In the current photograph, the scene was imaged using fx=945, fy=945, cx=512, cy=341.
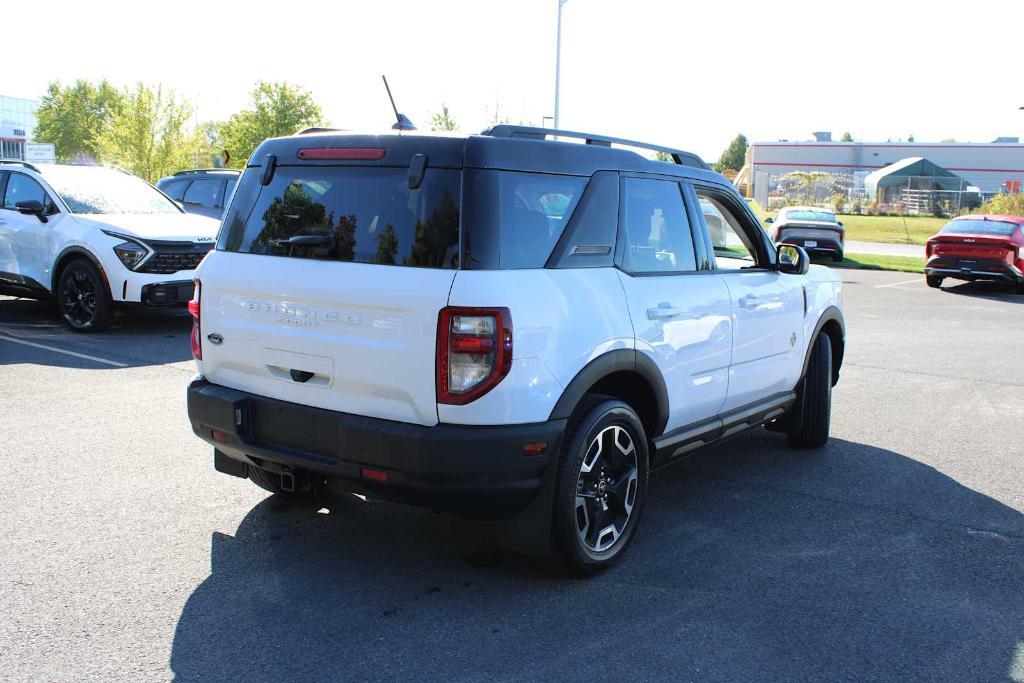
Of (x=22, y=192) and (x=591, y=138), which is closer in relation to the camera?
(x=591, y=138)

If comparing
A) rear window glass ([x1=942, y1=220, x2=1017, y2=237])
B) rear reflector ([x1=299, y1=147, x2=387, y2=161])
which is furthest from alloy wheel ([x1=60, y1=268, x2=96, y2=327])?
rear window glass ([x1=942, y1=220, x2=1017, y2=237])

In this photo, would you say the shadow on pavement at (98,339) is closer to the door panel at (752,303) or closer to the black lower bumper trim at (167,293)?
the black lower bumper trim at (167,293)

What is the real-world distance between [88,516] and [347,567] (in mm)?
1533

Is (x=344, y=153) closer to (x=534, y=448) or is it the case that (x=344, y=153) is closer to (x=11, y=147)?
(x=534, y=448)

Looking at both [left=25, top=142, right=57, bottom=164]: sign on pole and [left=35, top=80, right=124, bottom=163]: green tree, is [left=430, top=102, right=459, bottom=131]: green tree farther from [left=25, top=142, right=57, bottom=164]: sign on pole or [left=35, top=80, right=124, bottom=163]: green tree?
[left=35, top=80, right=124, bottom=163]: green tree

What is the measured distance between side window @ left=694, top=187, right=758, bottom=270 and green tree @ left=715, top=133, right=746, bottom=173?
135716 millimetres

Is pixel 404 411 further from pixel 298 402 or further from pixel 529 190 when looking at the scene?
pixel 529 190

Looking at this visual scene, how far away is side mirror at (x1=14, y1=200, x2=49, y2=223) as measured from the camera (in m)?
10.6


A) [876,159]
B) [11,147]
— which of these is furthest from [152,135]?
[11,147]

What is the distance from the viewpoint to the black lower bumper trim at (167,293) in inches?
407

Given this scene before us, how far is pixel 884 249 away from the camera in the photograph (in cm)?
3147

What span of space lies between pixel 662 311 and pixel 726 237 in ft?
4.41

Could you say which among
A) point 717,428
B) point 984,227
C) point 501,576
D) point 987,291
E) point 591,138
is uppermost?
point 591,138

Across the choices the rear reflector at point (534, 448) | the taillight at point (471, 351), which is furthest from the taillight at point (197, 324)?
the rear reflector at point (534, 448)
